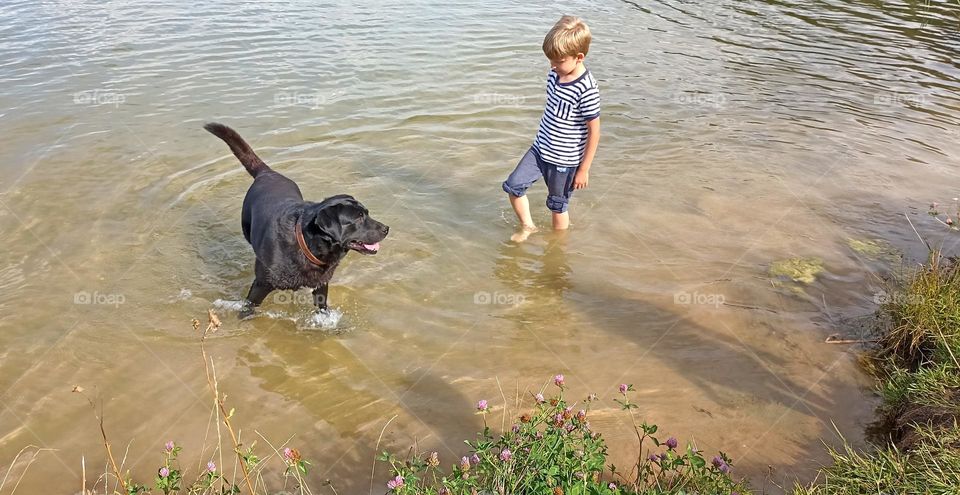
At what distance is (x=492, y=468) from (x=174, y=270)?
12.8 feet

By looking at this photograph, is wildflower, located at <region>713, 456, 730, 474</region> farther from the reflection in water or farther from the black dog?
the black dog

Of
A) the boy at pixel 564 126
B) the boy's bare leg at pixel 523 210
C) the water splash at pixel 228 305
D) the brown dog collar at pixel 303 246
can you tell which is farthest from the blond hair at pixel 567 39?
the water splash at pixel 228 305

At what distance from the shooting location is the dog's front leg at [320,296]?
4.82 m

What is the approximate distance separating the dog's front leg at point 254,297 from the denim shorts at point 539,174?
7.21 feet

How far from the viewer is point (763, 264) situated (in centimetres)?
550

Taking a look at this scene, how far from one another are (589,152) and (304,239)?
2319 millimetres

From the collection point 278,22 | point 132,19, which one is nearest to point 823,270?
point 278,22

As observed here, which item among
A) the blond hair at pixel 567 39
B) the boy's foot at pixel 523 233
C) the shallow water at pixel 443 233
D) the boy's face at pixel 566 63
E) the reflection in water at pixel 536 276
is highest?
the blond hair at pixel 567 39

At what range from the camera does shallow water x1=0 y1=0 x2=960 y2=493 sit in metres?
3.94

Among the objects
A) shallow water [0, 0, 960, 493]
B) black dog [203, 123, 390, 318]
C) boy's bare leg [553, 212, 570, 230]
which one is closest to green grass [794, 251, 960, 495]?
shallow water [0, 0, 960, 493]

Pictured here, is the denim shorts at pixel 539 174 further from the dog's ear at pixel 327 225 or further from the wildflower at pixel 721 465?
the wildflower at pixel 721 465

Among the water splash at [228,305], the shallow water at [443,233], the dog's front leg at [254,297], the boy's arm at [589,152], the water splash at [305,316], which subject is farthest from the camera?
the boy's arm at [589,152]

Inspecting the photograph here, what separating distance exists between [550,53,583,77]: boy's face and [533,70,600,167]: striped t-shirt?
13cm

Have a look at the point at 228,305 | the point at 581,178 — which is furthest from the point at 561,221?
the point at 228,305
